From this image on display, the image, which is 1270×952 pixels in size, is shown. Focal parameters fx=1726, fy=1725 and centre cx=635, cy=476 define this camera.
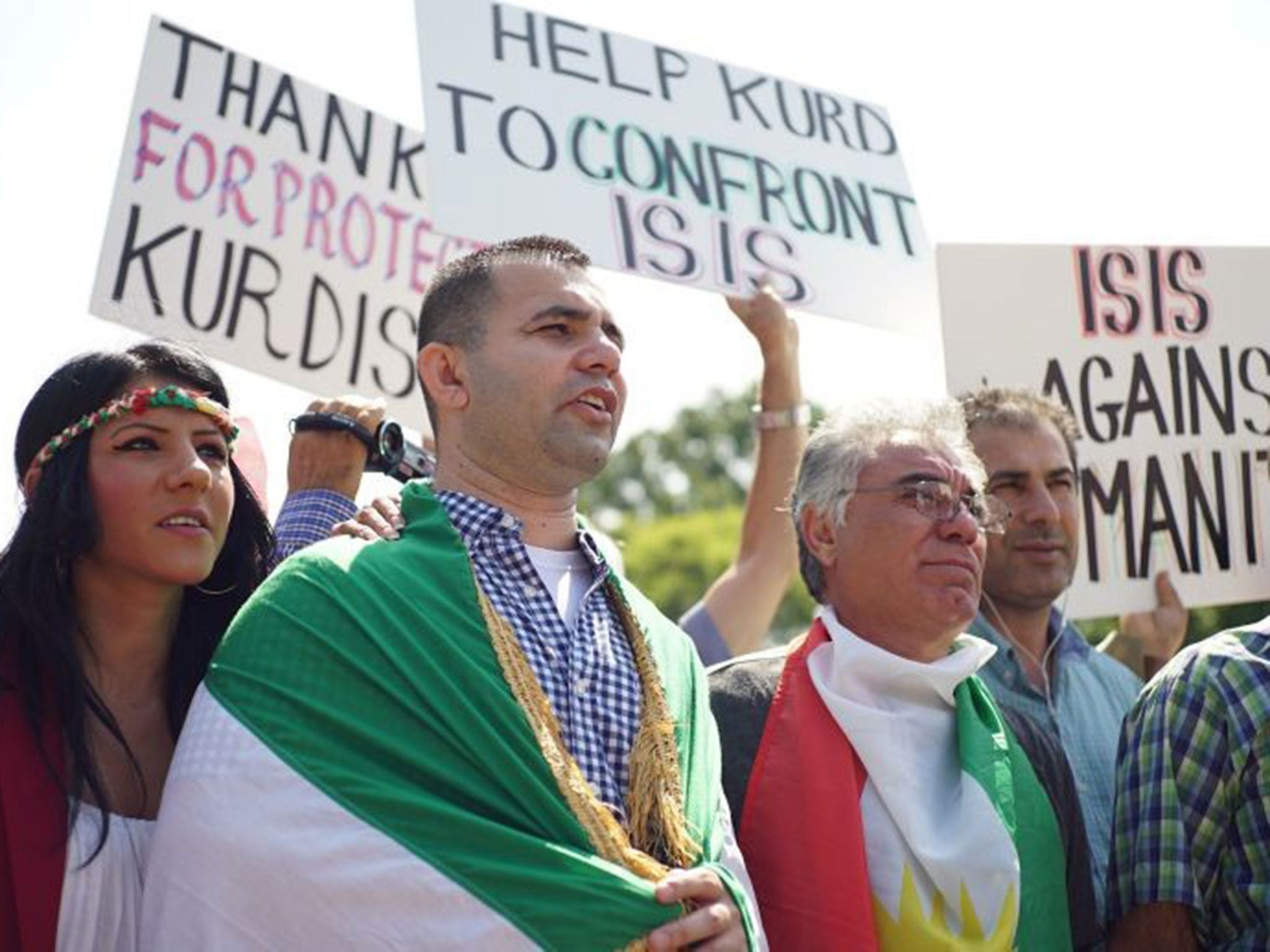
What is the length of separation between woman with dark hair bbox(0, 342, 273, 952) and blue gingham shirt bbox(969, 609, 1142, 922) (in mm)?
1824

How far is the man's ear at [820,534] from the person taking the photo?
3639 millimetres

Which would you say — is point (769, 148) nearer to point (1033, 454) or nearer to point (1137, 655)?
point (1033, 454)

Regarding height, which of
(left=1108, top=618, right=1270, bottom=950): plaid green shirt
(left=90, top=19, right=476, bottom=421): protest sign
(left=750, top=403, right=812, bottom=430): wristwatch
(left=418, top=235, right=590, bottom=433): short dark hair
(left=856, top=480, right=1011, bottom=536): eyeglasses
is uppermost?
(left=90, top=19, right=476, bottom=421): protest sign

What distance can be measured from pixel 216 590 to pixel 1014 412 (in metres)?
2.10

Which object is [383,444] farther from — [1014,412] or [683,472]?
[683,472]

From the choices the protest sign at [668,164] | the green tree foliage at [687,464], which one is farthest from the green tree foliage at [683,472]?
the protest sign at [668,164]

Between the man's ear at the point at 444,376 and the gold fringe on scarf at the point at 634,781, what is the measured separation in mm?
407

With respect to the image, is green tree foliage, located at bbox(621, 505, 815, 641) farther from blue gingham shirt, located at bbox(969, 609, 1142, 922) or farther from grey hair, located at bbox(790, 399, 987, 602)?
grey hair, located at bbox(790, 399, 987, 602)

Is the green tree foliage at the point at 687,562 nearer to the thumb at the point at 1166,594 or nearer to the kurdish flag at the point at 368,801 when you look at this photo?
the thumb at the point at 1166,594

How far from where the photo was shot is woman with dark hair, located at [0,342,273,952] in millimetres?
2643

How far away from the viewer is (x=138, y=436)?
9.67 feet

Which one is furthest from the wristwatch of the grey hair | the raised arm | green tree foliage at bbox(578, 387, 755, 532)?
green tree foliage at bbox(578, 387, 755, 532)

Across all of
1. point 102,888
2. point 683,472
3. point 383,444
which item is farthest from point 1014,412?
point 683,472

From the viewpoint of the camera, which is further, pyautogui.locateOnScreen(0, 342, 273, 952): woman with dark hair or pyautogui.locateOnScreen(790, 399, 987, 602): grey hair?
pyautogui.locateOnScreen(790, 399, 987, 602): grey hair
